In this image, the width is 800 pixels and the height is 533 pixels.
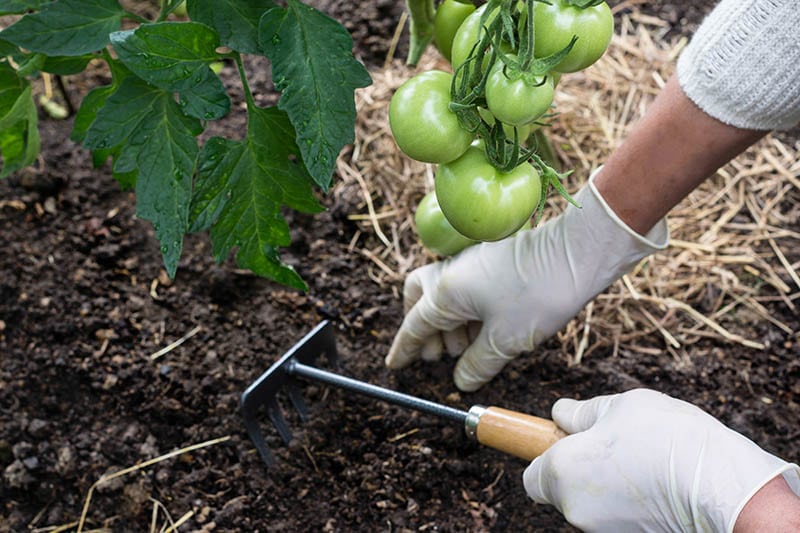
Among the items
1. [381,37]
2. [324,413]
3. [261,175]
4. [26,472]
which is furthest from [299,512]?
[381,37]

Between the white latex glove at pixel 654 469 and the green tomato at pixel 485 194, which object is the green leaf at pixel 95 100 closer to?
the green tomato at pixel 485 194

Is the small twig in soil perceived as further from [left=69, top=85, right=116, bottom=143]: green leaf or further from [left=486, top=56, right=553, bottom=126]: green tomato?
[left=486, top=56, right=553, bottom=126]: green tomato

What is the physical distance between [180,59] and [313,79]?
0.18m

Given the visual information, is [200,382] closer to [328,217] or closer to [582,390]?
[328,217]

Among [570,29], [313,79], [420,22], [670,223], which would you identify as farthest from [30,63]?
[670,223]

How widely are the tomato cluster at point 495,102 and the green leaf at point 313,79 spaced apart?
0.36ft

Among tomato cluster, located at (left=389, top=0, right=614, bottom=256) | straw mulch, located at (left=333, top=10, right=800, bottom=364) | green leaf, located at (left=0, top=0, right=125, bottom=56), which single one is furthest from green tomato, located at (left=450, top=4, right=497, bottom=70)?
straw mulch, located at (left=333, top=10, right=800, bottom=364)

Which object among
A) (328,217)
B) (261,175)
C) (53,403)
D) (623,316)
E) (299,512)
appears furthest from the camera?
(328,217)

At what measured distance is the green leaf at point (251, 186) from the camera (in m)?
1.16

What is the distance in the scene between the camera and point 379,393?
61.0 inches

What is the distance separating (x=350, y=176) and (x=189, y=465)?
2.95 ft

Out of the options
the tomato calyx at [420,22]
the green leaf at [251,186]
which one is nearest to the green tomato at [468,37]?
the tomato calyx at [420,22]

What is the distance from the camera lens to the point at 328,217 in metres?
2.05

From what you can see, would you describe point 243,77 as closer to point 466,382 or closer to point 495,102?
point 495,102
